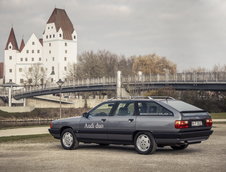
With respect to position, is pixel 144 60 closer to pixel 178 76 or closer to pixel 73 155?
pixel 178 76

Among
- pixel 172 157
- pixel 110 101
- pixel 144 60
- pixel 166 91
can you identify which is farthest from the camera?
pixel 144 60

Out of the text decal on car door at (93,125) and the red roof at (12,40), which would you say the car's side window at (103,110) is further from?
the red roof at (12,40)

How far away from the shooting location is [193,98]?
2341 inches

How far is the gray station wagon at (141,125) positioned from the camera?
37.9 ft

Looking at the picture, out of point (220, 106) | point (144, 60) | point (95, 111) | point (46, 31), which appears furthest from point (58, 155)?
point (46, 31)

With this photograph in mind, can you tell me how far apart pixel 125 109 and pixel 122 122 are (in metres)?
0.43

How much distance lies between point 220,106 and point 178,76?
9.44 meters

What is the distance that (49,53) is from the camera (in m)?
137

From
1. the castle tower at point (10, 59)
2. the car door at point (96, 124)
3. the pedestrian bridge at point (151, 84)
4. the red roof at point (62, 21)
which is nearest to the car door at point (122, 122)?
the car door at point (96, 124)

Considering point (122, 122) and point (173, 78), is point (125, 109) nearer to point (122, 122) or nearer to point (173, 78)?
point (122, 122)

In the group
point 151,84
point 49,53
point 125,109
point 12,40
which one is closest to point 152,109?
point 125,109

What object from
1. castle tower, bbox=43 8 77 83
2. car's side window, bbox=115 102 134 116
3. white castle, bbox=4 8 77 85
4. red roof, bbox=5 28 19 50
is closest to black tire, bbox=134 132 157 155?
car's side window, bbox=115 102 134 116

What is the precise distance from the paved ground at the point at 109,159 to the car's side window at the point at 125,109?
109 cm

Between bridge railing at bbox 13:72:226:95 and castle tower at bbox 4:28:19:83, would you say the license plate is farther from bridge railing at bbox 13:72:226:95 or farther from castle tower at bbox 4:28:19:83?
castle tower at bbox 4:28:19:83
